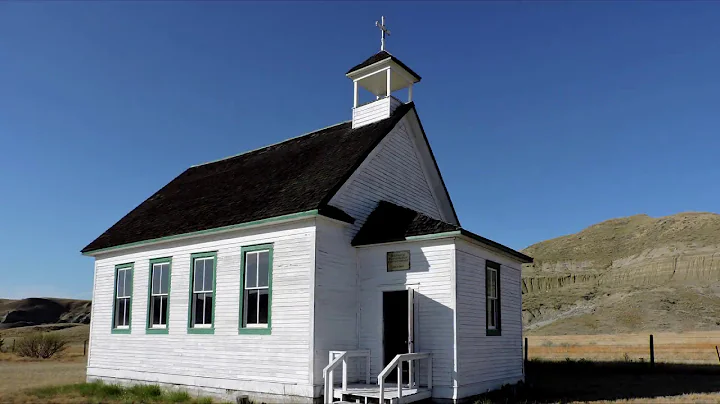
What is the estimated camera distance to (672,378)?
17375mm

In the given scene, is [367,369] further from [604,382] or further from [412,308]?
[604,382]

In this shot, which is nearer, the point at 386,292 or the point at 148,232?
the point at 386,292

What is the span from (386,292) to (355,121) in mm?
6008

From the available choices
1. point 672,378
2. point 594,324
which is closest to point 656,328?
point 594,324

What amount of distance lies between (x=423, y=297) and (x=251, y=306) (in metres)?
4.05

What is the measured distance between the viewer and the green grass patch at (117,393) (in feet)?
46.9

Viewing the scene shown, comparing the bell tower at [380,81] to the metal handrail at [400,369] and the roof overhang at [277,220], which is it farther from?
the metal handrail at [400,369]

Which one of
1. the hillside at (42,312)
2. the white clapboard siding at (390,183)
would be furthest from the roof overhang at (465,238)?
the hillside at (42,312)

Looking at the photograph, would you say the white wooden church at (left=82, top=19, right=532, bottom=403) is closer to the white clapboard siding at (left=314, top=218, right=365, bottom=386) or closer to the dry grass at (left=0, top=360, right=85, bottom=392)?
the white clapboard siding at (left=314, top=218, right=365, bottom=386)

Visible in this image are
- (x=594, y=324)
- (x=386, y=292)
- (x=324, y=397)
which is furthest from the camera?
(x=594, y=324)

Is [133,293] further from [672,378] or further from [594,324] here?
[594,324]

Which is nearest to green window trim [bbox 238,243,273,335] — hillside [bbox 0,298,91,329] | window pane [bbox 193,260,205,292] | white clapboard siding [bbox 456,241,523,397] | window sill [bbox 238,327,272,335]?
window sill [bbox 238,327,272,335]

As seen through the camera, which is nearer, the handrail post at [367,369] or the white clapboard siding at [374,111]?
the handrail post at [367,369]

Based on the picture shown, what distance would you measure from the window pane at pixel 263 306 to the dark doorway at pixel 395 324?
2699mm
